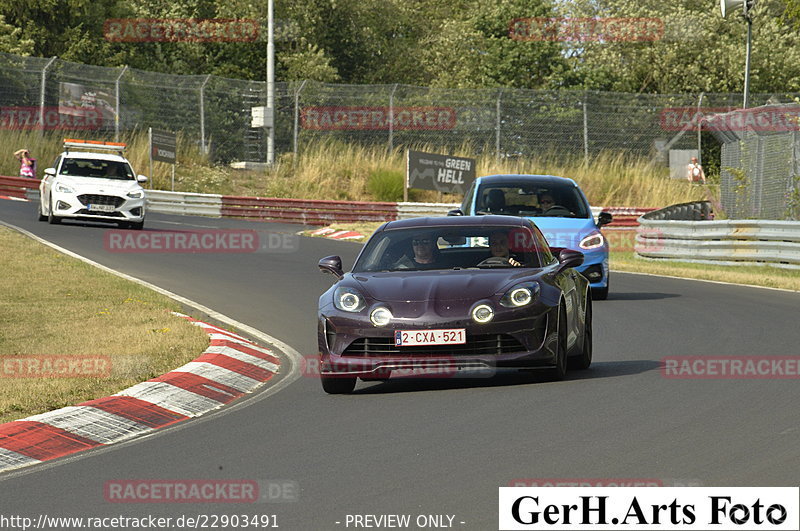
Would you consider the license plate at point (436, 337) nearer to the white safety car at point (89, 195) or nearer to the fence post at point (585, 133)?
the white safety car at point (89, 195)

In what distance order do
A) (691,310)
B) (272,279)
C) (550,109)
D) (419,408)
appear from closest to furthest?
(419,408), (691,310), (272,279), (550,109)

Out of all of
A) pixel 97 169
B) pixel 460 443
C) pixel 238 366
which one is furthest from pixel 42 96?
pixel 460 443

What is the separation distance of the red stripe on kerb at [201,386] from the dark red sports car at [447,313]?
0.72 m

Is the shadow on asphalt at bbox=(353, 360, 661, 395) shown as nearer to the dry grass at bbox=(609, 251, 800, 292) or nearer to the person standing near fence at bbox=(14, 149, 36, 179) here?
the dry grass at bbox=(609, 251, 800, 292)

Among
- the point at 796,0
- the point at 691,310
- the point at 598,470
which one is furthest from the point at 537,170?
the point at 598,470

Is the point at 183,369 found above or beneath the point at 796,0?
beneath

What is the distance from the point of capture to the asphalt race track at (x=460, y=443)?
674 centimetres

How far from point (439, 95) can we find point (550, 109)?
3.38 m

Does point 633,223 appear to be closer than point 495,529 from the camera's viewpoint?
No

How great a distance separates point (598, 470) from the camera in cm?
717

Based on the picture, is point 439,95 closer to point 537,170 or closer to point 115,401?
point 537,170

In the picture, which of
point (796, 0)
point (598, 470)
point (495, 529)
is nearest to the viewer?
point (495, 529)

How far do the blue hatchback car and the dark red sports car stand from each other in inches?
265

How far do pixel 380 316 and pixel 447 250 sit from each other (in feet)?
4.39
